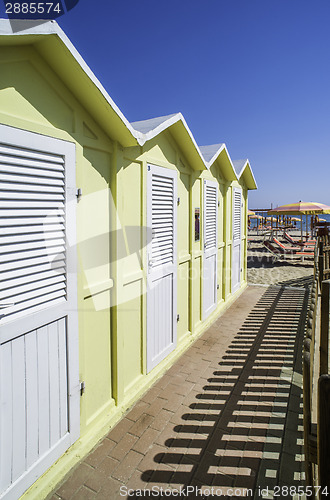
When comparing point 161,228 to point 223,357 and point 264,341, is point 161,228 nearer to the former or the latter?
point 223,357

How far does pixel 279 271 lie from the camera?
13000 millimetres

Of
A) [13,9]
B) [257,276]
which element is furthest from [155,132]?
[257,276]

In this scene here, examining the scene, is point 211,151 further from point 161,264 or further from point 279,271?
point 279,271

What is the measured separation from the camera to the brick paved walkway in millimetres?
2693

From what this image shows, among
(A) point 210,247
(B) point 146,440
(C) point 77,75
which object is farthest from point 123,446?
(A) point 210,247

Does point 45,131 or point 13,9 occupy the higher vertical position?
point 13,9

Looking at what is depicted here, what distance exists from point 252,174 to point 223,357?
5954 millimetres

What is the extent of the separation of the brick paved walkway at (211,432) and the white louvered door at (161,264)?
0.48 m

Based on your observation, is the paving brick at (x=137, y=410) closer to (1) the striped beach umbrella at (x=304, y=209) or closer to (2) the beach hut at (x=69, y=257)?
(2) the beach hut at (x=69, y=257)

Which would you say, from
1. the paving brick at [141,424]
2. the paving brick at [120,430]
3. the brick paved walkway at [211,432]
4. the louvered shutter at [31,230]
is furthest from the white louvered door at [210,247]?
the louvered shutter at [31,230]

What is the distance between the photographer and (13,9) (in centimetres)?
259

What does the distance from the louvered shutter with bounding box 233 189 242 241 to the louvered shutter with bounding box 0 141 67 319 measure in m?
6.44

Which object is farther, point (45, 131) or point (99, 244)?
point (99, 244)

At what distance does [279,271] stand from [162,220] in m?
9.82
